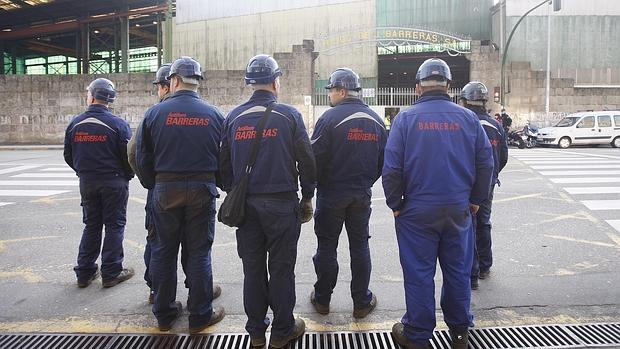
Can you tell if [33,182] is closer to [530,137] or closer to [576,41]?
[530,137]

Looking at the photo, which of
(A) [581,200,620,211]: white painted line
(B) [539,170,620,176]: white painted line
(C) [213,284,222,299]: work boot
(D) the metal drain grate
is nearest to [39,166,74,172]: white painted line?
(C) [213,284,222,299]: work boot

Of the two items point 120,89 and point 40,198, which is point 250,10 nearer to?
point 120,89

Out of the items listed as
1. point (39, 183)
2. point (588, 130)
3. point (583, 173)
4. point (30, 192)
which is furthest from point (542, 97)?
point (30, 192)

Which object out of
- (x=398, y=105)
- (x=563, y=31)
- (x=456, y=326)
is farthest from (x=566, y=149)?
(x=456, y=326)

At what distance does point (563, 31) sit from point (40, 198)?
2851 centimetres

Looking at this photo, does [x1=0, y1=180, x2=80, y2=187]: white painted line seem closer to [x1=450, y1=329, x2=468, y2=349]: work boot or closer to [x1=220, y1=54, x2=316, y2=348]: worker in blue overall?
[x1=220, y1=54, x2=316, y2=348]: worker in blue overall

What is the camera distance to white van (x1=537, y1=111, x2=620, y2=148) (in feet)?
68.4

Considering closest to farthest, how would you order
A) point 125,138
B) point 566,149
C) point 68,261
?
point 125,138 < point 68,261 < point 566,149

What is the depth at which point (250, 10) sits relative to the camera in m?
29.1

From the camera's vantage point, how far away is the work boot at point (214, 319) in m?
3.72

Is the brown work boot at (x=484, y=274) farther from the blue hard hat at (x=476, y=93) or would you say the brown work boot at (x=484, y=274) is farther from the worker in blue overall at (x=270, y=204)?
the worker in blue overall at (x=270, y=204)

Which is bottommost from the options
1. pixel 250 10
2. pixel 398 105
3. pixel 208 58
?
pixel 398 105

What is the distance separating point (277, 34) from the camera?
94.0 feet

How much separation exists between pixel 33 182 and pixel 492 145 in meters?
11.0
